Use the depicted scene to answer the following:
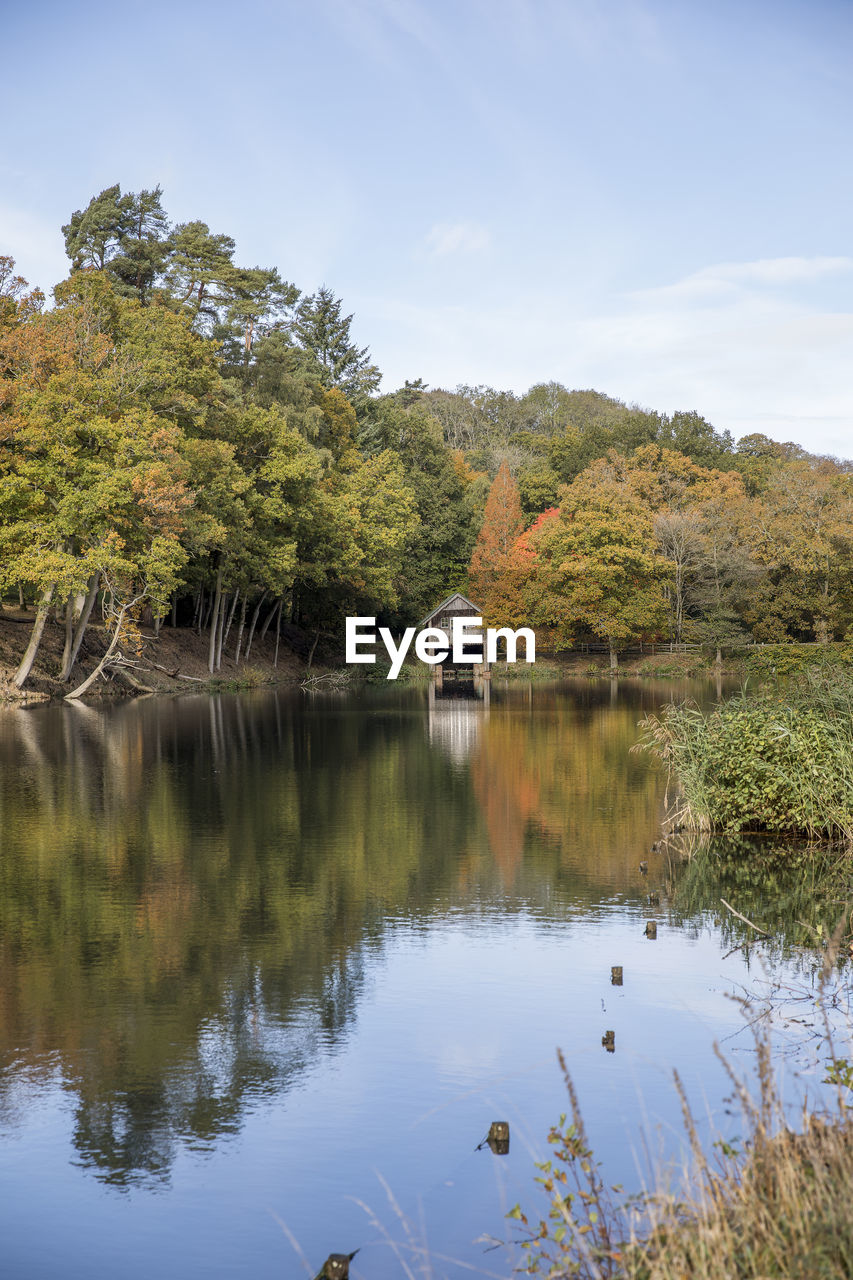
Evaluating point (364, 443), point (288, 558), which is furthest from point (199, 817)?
point (364, 443)

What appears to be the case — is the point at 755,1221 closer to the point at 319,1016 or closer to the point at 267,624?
the point at 319,1016

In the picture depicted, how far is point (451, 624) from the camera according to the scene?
197ft

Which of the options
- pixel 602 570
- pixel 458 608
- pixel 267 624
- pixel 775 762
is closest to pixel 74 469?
pixel 267 624

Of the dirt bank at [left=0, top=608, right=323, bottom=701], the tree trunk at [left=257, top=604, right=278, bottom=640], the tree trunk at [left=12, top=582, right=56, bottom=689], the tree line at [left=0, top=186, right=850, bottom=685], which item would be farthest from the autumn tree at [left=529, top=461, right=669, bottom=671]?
the tree trunk at [left=12, top=582, right=56, bottom=689]

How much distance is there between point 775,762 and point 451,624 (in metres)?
47.5

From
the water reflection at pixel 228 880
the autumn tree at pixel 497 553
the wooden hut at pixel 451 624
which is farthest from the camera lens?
the autumn tree at pixel 497 553

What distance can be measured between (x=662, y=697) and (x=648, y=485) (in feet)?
89.8

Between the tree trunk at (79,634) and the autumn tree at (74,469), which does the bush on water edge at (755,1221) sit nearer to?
the autumn tree at (74,469)

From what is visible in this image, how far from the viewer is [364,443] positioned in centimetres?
6625

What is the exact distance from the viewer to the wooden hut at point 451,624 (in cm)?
5841

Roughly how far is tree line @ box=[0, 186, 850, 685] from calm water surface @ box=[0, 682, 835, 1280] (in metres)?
18.1

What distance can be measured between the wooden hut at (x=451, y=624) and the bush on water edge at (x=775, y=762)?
43.3m

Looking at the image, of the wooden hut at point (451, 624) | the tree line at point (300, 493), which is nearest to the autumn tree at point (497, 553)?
the tree line at point (300, 493)

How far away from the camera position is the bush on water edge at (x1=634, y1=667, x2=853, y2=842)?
12211 millimetres
